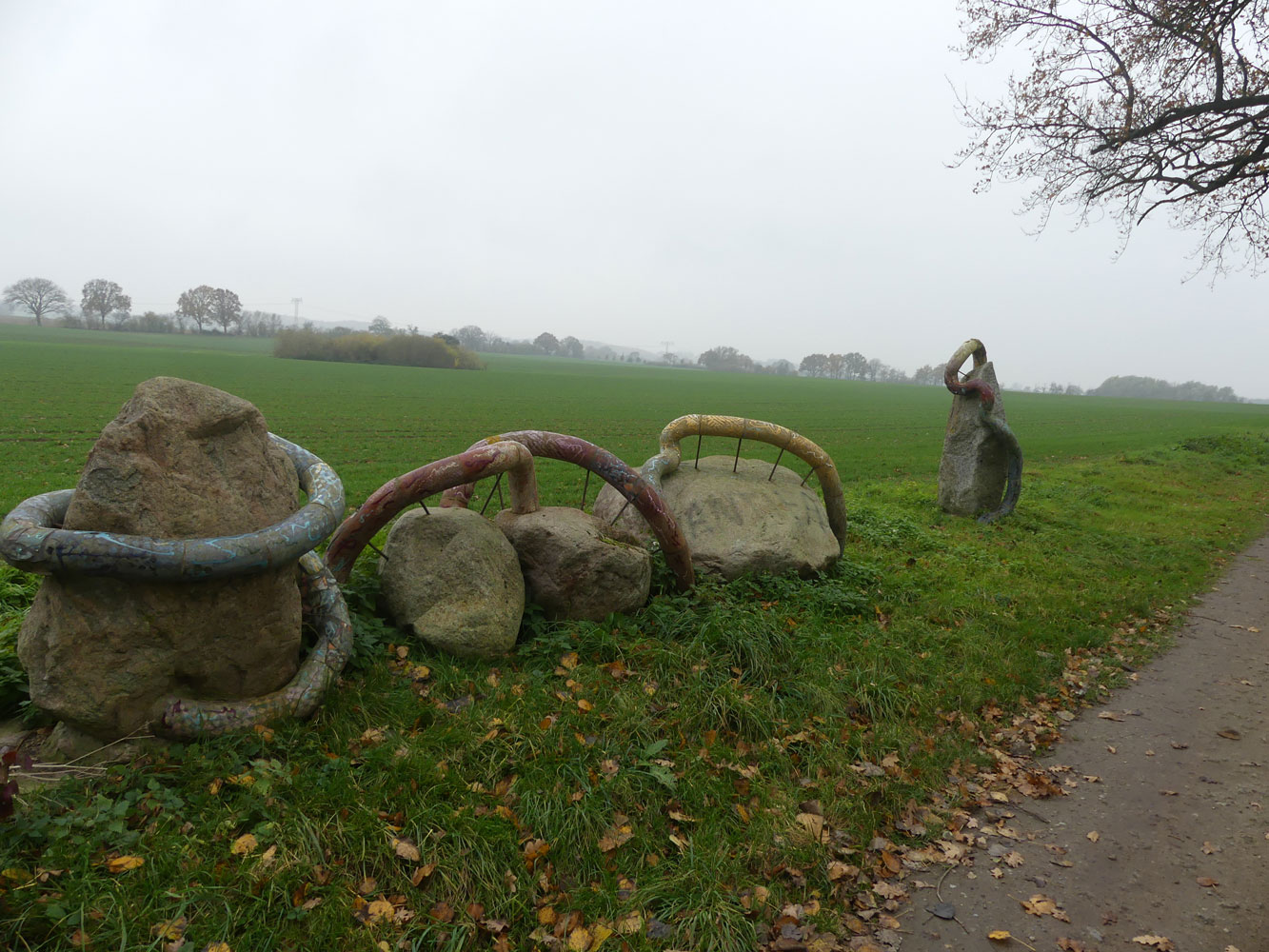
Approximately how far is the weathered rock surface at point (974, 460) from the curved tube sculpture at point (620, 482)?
7586 millimetres

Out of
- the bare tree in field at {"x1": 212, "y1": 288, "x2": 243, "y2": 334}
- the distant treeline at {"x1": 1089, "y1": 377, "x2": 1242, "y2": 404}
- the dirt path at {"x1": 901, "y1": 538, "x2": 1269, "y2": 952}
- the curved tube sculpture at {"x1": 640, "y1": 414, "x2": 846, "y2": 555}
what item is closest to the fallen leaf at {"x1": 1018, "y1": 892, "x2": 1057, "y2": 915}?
the dirt path at {"x1": 901, "y1": 538, "x2": 1269, "y2": 952}

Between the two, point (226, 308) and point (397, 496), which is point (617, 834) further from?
point (226, 308)

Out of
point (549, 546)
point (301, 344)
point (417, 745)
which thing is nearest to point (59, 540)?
point (417, 745)

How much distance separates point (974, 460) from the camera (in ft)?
40.3

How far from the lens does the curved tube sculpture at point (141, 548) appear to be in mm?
3523

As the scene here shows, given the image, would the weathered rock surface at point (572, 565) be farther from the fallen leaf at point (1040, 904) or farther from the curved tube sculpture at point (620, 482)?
the fallen leaf at point (1040, 904)

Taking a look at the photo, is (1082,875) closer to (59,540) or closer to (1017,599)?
(1017,599)

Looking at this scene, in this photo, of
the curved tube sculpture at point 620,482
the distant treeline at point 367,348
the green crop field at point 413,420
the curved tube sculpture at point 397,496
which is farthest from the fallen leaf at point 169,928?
the distant treeline at point 367,348

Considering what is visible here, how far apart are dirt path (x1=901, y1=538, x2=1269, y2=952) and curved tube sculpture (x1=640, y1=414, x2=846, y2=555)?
344cm

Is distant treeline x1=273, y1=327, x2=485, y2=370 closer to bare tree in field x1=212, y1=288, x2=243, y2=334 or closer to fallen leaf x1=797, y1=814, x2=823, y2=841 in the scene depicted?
bare tree in field x1=212, y1=288, x2=243, y2=334

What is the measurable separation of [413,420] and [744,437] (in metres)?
24.9

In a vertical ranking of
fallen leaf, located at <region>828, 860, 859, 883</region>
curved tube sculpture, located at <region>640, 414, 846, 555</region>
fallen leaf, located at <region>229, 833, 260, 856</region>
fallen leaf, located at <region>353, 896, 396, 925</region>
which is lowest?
fallen leaf, located at <region>828, 860, 859, 883</region>

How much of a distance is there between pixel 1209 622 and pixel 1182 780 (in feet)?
14.1

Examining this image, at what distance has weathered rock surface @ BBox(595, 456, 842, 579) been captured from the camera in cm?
744
